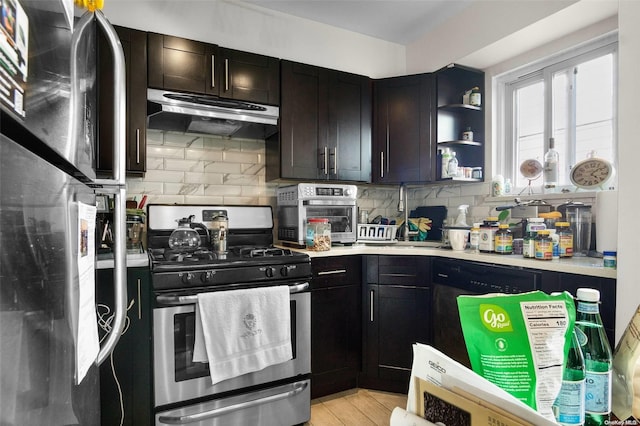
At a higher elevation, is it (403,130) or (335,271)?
(403,130)

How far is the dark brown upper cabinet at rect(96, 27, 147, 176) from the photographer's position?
2.11m

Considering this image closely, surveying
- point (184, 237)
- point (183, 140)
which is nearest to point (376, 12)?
point (183, 140)

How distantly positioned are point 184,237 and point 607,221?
235 cm

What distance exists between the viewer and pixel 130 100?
2.18 metres

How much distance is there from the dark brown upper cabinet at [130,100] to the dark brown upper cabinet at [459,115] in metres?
2.04

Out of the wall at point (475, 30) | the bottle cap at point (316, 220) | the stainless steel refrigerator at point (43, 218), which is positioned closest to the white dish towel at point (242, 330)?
the bottle cap at point (316, 220)

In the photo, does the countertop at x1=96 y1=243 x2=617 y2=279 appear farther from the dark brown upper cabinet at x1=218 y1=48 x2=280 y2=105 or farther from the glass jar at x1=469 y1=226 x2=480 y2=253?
the dark brown upper cabinet at x1=218 y1=48 x2=280 y2=105

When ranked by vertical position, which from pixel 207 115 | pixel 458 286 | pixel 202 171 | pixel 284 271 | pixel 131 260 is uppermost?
pixel 207 115

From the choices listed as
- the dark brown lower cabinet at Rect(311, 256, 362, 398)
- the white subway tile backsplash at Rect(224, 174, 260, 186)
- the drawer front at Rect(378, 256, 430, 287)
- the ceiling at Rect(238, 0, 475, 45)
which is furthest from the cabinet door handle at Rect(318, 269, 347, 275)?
the ceiling at Rect(238, 0, 475, 45)

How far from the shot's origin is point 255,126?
2.56m

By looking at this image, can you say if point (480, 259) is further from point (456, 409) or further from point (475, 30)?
point (456, 409)

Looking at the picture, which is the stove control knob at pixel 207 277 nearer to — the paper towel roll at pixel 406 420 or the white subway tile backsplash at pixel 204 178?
the white subway tile backsplash at pixel 204 178

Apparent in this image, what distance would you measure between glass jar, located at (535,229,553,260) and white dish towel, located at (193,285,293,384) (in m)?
1.33

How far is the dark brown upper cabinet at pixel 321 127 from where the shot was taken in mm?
2629
